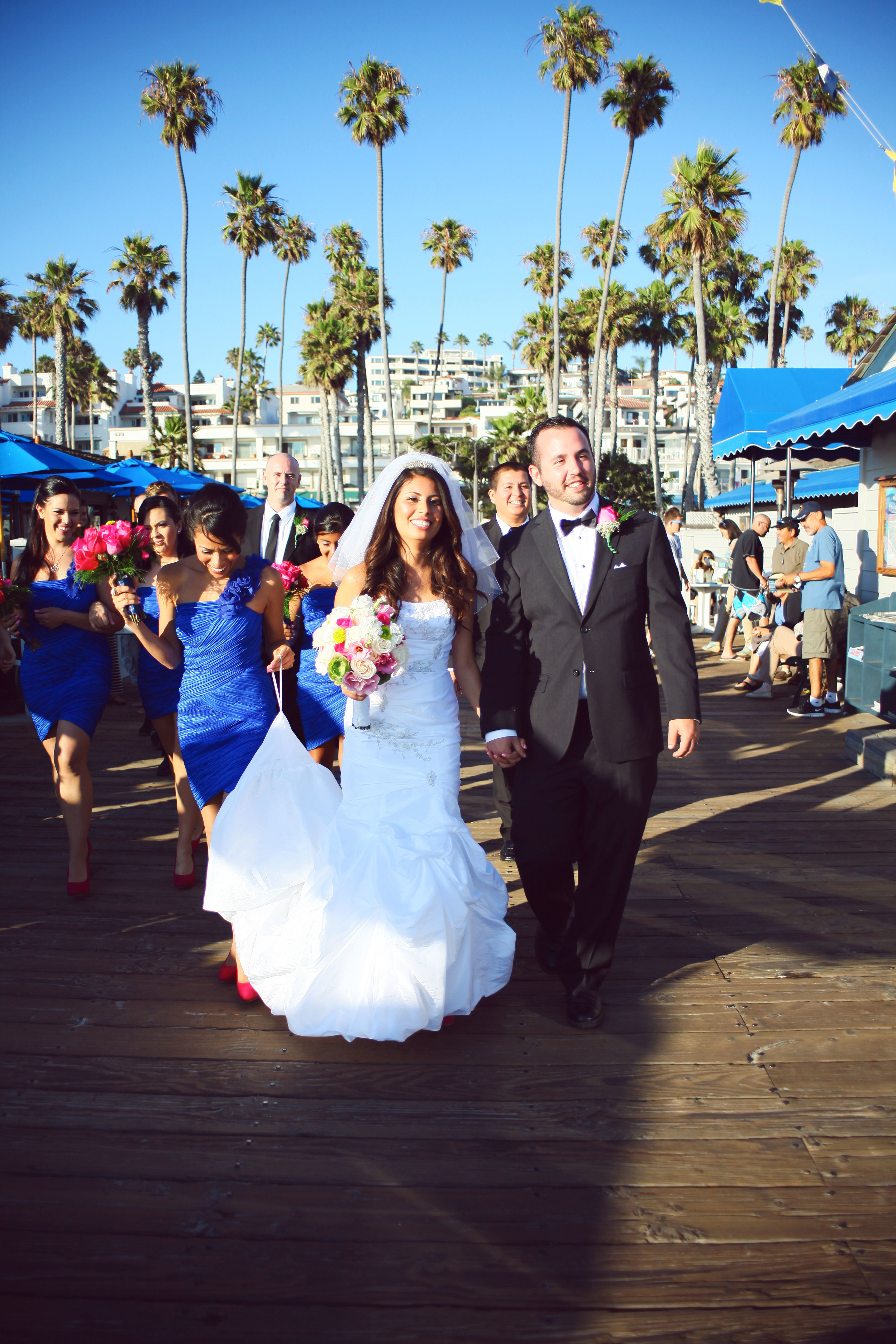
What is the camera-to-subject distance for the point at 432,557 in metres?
3.88

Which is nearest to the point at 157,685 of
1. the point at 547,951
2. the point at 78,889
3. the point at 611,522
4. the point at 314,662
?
the point at 314,662

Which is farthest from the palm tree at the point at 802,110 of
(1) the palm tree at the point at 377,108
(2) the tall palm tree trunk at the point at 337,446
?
(2) the tall palm tree trunk at the point at 337,446

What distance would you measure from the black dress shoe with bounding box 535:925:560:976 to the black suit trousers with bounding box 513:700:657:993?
0.66ft

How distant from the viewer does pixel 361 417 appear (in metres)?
56.5

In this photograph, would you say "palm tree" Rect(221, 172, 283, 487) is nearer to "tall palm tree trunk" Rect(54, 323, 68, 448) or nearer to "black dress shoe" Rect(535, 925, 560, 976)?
"tall palm tree trunk" Rect(54, 323, 68, 448)

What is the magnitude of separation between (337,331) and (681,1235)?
54213 mm

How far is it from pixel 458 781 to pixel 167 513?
310cm

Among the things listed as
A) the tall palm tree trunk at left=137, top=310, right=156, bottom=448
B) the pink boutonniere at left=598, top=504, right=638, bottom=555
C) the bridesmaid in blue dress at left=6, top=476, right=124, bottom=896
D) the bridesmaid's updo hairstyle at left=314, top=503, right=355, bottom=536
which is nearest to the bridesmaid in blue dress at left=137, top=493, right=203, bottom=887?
the bridesmaid in blue dress at left=6, top=476, right=124, bottom=896

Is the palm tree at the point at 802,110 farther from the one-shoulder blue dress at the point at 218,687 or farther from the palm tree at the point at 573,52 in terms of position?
the one-shoulder blue dress at the point at 218,687

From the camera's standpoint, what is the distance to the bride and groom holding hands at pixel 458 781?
11.1ft

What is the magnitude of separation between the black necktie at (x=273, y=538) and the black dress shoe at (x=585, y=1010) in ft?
12.0

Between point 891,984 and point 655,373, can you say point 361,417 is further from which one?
point 891,984

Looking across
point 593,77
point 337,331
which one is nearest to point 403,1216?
point 593,77

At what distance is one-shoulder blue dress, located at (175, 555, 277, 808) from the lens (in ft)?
14.3
